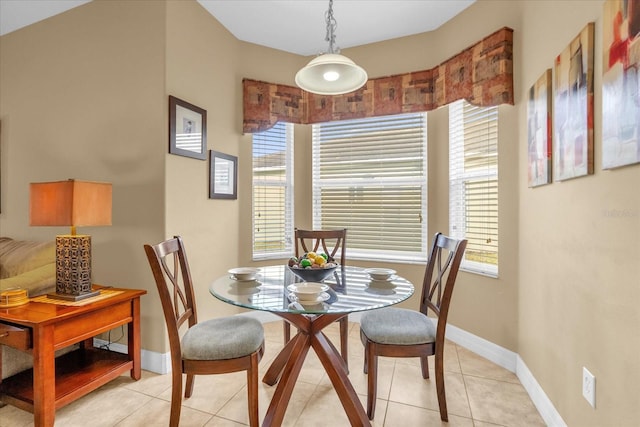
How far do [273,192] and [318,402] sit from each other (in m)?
2.06

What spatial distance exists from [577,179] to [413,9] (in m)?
2.00

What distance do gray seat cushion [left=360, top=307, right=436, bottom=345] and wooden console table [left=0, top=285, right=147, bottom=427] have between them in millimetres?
1606

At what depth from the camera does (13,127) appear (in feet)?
9.30

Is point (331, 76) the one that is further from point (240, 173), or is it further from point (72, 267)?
point (72, 267)

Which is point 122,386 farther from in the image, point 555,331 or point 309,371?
point 555,331

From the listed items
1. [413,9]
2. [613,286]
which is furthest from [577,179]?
[413,9]

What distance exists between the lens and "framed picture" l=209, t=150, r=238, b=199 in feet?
8.89

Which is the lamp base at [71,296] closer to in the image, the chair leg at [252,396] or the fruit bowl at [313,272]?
the chair leg at [252,396]

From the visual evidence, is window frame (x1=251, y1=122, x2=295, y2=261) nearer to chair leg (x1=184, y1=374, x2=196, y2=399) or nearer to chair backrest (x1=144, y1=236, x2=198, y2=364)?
chair backrest (x1=144, y1=236, x2=198, y2=364)

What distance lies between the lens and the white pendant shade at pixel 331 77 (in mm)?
Answer: 1772

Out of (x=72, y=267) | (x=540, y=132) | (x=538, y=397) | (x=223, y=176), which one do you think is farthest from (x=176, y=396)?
(x=540, y=132)

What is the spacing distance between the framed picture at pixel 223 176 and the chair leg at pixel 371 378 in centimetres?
182

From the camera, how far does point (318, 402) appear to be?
1906mm

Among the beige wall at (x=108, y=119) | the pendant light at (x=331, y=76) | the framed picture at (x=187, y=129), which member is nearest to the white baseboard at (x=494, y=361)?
the beige wall at (x=108, y=119)
